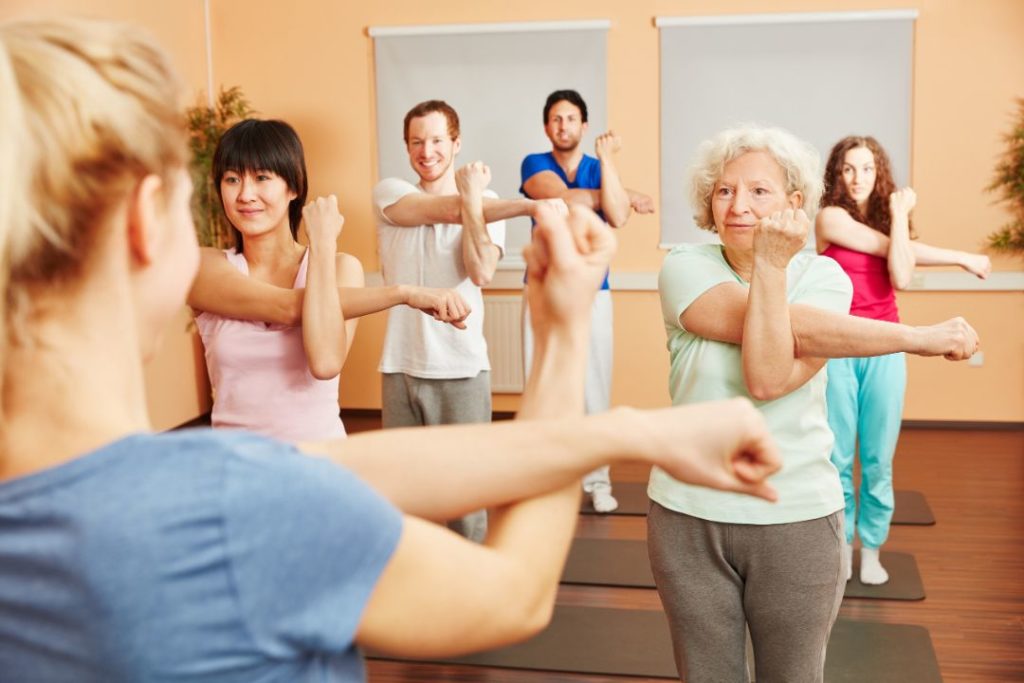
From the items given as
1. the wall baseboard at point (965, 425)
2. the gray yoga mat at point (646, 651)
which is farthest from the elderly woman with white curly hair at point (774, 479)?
the wall baseboard at point (965, 425)

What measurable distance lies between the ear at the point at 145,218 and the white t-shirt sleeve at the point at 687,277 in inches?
51.0

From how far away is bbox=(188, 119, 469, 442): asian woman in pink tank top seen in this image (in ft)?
6.40

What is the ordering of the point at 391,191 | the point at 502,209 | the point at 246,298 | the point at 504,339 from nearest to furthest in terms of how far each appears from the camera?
the point at 246,298, the point at 502,209, the point at 391,191, the point at 504,339

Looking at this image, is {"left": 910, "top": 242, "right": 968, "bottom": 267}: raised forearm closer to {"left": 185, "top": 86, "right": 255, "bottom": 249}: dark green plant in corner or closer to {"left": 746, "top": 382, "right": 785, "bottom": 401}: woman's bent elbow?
{"left": 746, "top": 382, "right": 785, "bottom": 401}: woman's bent elbow

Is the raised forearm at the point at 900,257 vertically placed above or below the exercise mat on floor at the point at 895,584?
above

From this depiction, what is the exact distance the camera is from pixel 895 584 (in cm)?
341

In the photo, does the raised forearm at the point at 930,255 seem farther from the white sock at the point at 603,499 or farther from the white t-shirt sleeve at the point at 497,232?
the white sock at the point at 603,499

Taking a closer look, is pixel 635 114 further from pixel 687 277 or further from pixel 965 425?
pixel 687 277

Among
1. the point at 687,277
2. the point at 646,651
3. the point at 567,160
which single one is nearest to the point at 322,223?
the point at 687,277

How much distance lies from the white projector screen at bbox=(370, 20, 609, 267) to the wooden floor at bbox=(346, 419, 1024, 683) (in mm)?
1994

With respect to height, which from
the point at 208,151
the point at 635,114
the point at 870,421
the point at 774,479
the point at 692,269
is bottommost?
the point at 870,421

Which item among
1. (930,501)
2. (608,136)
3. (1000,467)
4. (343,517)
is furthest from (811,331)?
(1000,467)

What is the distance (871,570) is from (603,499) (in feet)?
3.99

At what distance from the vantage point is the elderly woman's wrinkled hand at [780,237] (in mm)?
1629
